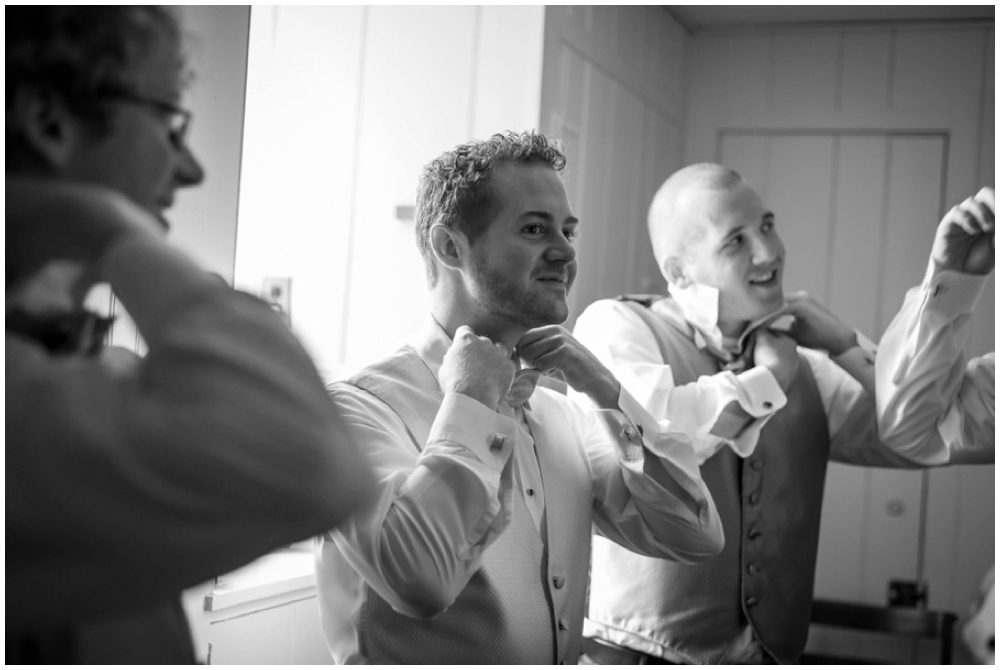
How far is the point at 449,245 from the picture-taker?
4.93ft

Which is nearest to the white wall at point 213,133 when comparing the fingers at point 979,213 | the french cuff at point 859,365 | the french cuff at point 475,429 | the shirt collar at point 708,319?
the french cuff at point 475,429

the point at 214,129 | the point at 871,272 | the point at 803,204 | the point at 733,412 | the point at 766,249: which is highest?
the point at 803,204

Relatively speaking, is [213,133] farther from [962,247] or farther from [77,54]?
[962,247]

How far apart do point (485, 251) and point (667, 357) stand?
0.66 m

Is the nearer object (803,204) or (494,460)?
(494,460)

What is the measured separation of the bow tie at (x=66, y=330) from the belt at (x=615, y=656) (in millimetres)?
1561

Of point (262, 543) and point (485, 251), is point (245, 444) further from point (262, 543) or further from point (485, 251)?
point (485, 251)

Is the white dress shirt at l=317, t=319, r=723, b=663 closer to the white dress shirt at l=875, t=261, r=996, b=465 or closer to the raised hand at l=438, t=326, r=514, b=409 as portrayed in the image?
the raised hand at l=438, t=326, r=514, b=409

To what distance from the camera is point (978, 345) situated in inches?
127

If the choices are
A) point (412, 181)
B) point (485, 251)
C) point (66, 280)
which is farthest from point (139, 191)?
point (412, 181)

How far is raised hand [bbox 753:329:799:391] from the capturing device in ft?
6.25

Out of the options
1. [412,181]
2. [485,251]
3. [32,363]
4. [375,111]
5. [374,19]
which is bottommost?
[32,363]

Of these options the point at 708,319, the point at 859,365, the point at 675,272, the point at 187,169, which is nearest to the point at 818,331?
the point at 859,365

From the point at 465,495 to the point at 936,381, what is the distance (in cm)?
113
